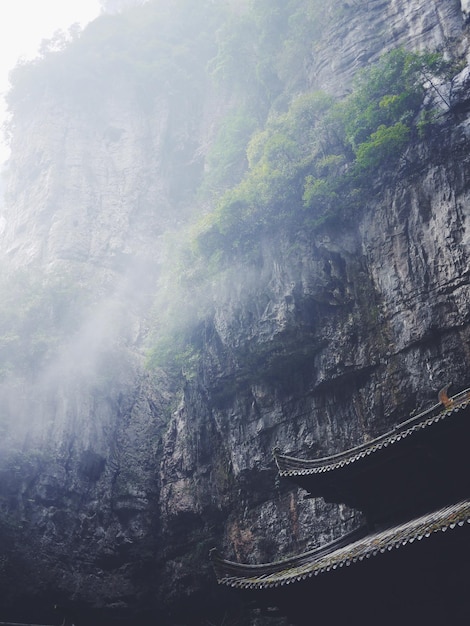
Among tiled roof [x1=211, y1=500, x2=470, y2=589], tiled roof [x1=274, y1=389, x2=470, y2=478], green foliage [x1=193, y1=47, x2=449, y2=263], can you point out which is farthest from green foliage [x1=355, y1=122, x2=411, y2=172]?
tiled roof [x1=211, y1=500, x2=470, y2=589]

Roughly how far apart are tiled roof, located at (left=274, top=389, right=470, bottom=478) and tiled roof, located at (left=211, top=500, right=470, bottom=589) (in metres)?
1.25

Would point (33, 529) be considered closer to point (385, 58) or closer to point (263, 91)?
point (385, 58)

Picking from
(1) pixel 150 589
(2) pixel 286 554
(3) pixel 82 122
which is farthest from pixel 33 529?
(3) pixel 82 122

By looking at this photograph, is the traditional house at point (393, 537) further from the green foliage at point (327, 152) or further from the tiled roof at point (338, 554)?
the green foliage at point (327, 152)

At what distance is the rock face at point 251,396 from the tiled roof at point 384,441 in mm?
3779

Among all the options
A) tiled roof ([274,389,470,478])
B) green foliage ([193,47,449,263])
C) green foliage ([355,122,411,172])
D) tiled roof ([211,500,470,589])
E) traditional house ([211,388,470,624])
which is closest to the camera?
tiled roof ([211,500,470,589])

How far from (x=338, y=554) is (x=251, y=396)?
7484 mm

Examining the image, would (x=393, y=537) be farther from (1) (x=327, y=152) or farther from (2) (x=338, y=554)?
(1) (x=327, y=152)

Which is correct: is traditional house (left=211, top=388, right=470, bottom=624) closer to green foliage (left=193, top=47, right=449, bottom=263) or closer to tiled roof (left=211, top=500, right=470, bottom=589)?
tiled roof (left=211, top=500, right=470, bottom=589)

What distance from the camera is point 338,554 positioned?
9750mm

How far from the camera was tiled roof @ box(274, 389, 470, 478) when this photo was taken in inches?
358

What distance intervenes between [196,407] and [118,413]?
3141 millimetres

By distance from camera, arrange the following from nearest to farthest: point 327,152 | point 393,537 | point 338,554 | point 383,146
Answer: point 393,537, point 338,554, point 383,146, point 327,152

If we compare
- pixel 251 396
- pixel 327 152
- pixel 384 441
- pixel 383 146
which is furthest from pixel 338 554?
pixel 327 152
